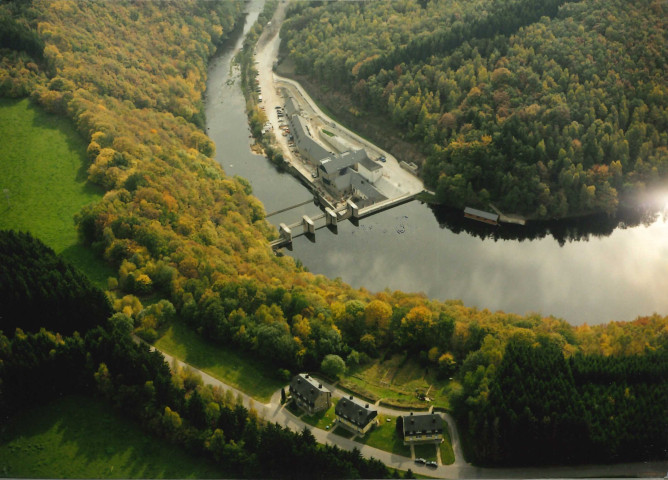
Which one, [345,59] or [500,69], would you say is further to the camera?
[345,59]

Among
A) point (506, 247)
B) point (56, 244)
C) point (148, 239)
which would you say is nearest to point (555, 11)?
point (506, 247)

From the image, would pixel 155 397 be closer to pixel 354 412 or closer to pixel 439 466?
pixel 354 412

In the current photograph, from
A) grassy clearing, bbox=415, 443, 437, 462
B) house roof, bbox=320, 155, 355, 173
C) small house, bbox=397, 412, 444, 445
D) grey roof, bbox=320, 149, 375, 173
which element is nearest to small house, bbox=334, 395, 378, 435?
small house, bbox=397, 412, 444, 445

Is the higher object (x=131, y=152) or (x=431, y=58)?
(x=431, y=58)

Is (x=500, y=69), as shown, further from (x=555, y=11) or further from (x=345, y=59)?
(x=345, y=59)

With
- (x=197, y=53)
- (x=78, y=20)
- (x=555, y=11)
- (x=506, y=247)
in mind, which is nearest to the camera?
(x=506, y=247)

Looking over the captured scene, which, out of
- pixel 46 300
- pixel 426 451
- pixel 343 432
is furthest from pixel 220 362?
pixel 426 451
